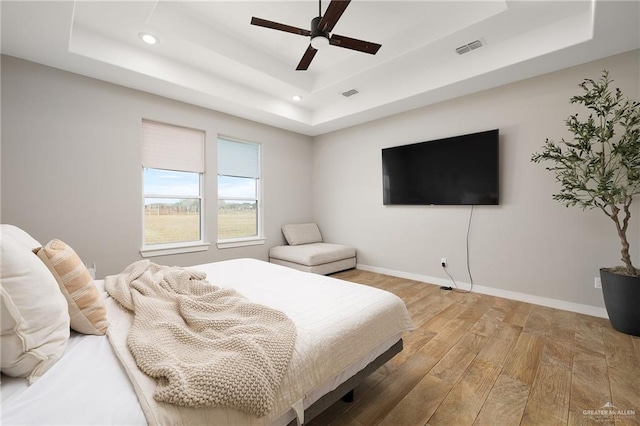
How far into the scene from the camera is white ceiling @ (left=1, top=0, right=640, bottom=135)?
8.00 feet

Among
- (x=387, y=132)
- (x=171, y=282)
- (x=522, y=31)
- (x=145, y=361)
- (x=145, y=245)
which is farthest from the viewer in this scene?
(x=387, y=132)

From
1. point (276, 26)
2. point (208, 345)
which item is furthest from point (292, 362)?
point (276, 26)

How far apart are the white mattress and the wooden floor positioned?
303 mm

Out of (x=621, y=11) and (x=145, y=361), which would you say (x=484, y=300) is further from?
(x=145, y=361)

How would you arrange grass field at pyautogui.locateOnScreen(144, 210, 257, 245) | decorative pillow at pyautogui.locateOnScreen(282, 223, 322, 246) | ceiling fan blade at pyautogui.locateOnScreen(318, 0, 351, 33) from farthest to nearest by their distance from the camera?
decorative pillow at pyautogui.locateOnScreen(282, 223, 322, 246) → grass field at pyautogui.locateOnScreen(144, 210, 257, 245) → ceiling fan blade at pyautogui.locateOnScreen(318, 0, 351, 33)

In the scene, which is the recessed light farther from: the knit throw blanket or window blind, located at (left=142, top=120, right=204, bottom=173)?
the knit throw blanket

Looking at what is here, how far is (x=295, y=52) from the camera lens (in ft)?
11.4

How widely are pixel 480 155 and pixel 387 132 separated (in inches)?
59.8

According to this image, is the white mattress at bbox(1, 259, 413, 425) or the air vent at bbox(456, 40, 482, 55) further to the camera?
the air vent at bbox(456, 40, 482, 55)

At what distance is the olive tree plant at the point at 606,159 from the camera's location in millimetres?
2400

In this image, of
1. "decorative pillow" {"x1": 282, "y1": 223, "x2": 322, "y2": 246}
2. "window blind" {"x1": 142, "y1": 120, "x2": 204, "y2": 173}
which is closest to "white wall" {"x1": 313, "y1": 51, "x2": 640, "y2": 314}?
"decorative pillow" {"x1": 282, "y1": 223, "x2": 322, "y2": 246}

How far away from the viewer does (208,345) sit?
3.58 feet

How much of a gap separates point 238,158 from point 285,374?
4.03m

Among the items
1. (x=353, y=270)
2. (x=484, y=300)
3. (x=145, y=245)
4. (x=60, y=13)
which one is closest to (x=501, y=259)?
(x=484, y=300)
